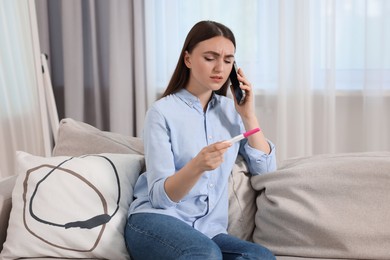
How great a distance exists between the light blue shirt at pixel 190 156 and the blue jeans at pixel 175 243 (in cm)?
5

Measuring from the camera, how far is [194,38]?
1.59 metres

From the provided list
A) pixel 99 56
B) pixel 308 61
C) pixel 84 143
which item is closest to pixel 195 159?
pixel 84 143

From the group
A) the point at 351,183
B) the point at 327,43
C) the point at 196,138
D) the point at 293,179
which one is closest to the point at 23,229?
the point at 196,138

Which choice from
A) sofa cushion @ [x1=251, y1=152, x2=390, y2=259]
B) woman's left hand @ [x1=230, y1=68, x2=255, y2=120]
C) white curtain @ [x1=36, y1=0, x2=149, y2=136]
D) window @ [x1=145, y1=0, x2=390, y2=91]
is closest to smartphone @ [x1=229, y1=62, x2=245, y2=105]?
woman's left hand @ [x1=230, y1=68, x2=255, y2=120]

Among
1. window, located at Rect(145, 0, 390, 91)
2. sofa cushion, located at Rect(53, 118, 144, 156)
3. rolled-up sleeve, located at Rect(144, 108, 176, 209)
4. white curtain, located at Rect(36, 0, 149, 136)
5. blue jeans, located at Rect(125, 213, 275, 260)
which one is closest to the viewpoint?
blue jeans, located at Rect(125, 213, 275, 260)

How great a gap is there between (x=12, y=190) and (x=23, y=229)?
208 millimetres

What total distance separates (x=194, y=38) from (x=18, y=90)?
1.41 metres

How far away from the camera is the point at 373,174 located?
1523 millimetres

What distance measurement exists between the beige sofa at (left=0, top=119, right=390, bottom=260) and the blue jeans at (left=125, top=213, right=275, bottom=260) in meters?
0.08

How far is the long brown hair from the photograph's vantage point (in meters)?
1.57

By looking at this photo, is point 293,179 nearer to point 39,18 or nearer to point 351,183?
point 351,183

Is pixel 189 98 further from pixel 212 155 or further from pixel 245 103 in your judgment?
pixel 212 155

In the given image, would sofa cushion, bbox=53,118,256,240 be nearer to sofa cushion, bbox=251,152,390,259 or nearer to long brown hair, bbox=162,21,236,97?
sofa cushion, bbox=251,152,390,259

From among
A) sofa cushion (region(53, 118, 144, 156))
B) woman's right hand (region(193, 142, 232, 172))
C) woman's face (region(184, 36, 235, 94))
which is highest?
woman's face (region(184, 36, 235, 94))
